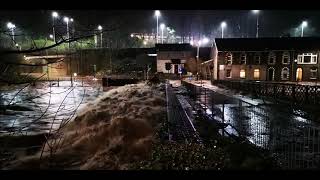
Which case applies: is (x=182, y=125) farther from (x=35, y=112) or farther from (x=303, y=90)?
(x=35, y=112)

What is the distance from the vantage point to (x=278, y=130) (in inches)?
547

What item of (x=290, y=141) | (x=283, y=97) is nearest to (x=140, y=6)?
(x=290, y=141)

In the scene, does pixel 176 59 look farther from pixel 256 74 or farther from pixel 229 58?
pixel 256 74

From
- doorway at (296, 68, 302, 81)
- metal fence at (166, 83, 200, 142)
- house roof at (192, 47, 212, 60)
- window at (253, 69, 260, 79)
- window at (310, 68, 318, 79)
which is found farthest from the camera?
house roof at (192, 47, 212, 60)

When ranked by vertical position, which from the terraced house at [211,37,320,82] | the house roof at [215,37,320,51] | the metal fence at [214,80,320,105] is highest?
the house roof at [215,37,320,51]

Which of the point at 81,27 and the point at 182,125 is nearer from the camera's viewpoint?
the point at 81,27

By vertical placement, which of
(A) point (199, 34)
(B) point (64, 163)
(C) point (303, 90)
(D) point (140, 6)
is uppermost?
(A) point (199, 34)

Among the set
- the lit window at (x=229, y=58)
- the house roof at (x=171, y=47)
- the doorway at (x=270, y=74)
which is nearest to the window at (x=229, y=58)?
the lit window at (x=229, y=58)

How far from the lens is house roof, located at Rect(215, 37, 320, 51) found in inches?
2062

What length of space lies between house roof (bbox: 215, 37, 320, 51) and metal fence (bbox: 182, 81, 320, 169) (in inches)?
1314

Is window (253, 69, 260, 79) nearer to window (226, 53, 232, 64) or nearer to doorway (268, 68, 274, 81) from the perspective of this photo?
doorway (268, 68, 274, 81)

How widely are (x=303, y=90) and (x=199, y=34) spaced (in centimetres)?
7301

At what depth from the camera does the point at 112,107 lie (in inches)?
1065

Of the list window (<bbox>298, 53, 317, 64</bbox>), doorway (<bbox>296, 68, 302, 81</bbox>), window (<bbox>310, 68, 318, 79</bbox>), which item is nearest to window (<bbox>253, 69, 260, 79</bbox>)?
doorway (<bbox>296, 68, 302, 81</bbox>)
